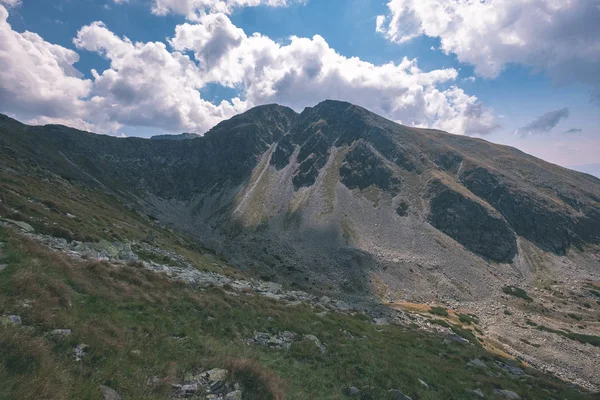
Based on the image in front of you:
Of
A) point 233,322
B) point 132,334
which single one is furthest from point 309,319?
point 132,334

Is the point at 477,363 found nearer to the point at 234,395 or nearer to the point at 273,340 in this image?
the point at 273,340

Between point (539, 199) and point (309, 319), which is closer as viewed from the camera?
point (309, 319)

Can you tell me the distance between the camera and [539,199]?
14462 cm

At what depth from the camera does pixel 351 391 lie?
14867mm

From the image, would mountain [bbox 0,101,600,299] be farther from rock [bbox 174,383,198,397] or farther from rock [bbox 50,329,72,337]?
rock [bbox 50,329,72,337]

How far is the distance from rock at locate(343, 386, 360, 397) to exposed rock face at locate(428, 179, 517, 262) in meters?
121

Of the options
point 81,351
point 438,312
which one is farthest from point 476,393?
point 438,312

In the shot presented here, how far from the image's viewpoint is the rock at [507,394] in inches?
826

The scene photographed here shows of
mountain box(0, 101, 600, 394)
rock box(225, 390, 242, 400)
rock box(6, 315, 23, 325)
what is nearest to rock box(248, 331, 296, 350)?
mountain box(0, 101, 600, 394)

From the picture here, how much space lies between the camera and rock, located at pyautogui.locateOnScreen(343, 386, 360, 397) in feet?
48.3

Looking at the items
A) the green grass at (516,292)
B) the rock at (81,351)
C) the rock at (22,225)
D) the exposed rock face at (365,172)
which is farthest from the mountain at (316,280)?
the exposed rock face at (365,172)

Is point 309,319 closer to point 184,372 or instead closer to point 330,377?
point 330,377

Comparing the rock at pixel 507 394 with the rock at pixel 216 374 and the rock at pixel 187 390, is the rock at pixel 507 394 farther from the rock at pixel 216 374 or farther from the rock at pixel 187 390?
the rock at pixel 187 390

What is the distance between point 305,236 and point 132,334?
110m
